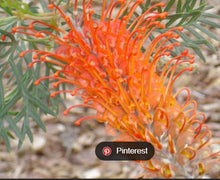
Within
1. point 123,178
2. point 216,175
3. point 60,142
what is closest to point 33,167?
point 60,142

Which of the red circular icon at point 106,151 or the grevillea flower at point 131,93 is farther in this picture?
the red circular icon at point 106,151

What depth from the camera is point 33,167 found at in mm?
1926

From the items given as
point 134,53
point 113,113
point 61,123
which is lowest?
point 61,123

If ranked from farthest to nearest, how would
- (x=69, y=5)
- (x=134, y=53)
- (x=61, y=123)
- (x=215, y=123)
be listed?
1. (x=61, y=123)
2. (x=215, y=123)
3. (x=69, y=5)
4. (x=134, y=53)

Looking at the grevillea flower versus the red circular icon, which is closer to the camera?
the grevillea flower

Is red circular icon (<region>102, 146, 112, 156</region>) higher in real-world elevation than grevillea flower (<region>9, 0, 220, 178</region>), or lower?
lower

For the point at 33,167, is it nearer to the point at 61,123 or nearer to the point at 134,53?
the point at 61,123

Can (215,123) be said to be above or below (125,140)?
below

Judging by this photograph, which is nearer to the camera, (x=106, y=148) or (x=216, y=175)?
(x=106, y=148)

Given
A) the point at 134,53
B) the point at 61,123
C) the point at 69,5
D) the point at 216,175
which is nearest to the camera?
the point at 134,53

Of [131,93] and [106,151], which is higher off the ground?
[131,93]

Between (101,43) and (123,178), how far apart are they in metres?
1.31

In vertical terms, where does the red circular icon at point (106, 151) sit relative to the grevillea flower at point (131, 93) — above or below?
below

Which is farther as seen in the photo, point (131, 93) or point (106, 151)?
point (106, 151)
